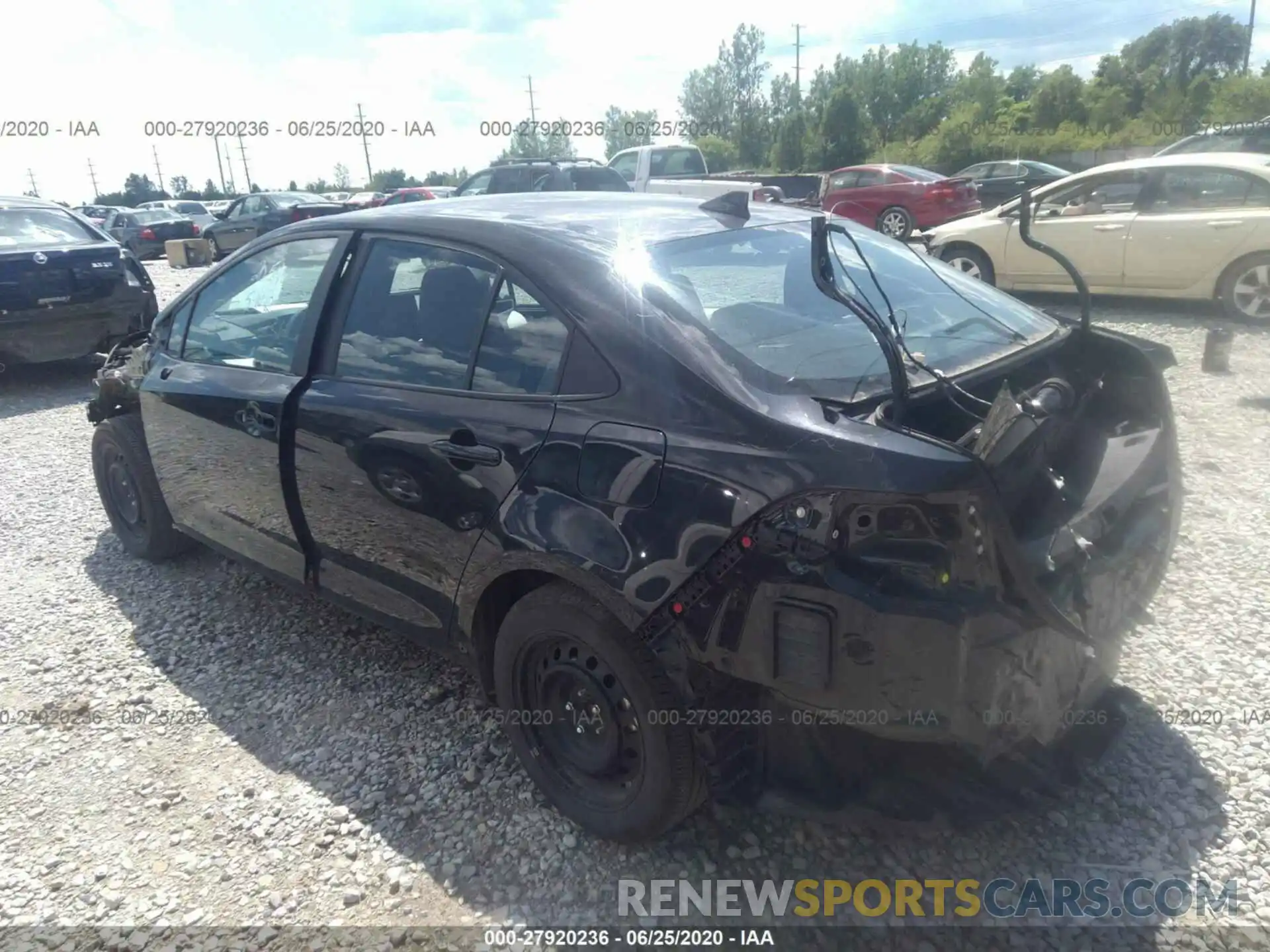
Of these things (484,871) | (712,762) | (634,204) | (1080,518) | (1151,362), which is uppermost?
(634,204)

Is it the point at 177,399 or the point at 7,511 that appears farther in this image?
the point at 7,511

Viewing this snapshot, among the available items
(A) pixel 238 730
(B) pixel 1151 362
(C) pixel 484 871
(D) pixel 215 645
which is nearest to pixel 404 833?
(C) pixel 484 871

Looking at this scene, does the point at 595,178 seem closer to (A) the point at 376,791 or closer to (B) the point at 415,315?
(B) the point at 415,315

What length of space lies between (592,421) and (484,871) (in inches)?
50.6

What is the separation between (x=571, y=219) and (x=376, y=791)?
6.27 feet

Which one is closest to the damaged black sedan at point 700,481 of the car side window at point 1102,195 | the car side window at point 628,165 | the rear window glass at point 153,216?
the car side window at point 1102,195

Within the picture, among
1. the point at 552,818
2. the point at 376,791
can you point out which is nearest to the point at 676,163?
the point at 376,791

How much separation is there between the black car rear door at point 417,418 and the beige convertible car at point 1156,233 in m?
6.60

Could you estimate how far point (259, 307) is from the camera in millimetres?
3695

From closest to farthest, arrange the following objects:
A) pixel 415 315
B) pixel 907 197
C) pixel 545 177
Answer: pixel 415 315 < pixel 545 177 < pixel 907 197

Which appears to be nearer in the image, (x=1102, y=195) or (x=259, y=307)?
(x=259, y=307)

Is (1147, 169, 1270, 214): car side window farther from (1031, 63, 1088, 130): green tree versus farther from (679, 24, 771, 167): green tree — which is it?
(679, 24, 771, 167): green tree

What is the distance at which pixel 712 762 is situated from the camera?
87.6 inches

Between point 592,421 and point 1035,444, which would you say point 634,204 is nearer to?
point 592,421
